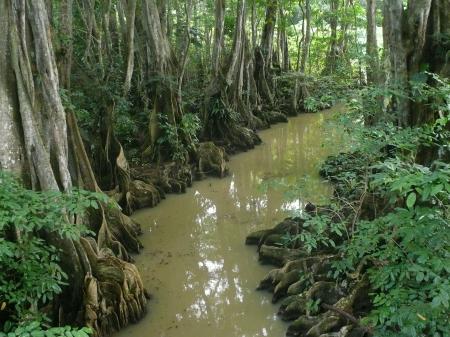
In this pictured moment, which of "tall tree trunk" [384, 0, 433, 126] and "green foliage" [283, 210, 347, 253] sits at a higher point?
"tall tree trunk" [384, 0, 433, 126]

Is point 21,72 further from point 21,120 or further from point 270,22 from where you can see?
point 270,22

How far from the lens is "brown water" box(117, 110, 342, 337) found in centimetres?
576

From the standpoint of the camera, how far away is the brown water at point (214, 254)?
5762 millimetres

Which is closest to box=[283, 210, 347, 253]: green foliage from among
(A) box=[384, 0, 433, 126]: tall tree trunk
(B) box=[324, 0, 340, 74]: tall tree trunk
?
(A) box=[384, 0, 433, 126]: tall tree trunk

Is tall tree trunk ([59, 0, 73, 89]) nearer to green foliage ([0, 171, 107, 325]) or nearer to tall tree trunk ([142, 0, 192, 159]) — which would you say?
green foliage ([0, 171, 107, 325])

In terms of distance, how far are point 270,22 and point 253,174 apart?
760 cm

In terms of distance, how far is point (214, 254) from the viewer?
7.55 m

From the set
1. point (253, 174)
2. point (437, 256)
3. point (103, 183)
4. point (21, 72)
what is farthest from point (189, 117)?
point (437, 256)

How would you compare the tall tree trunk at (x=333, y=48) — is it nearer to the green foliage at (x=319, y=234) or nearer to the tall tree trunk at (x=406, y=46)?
the green foliage at (x=319, y=234)

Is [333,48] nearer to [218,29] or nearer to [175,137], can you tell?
[218,29]

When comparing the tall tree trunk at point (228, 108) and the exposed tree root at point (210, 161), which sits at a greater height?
the tall tree trunk at point (228, 108)

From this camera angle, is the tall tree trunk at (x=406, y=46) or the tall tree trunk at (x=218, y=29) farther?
the tall tree trunk at (x=218, y=29)

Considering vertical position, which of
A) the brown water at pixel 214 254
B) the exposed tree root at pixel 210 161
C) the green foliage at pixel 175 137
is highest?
the green foliage at pixel 175 137

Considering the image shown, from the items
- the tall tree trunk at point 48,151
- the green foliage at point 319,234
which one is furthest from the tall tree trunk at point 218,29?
the tall tree trunk at point 48,151
